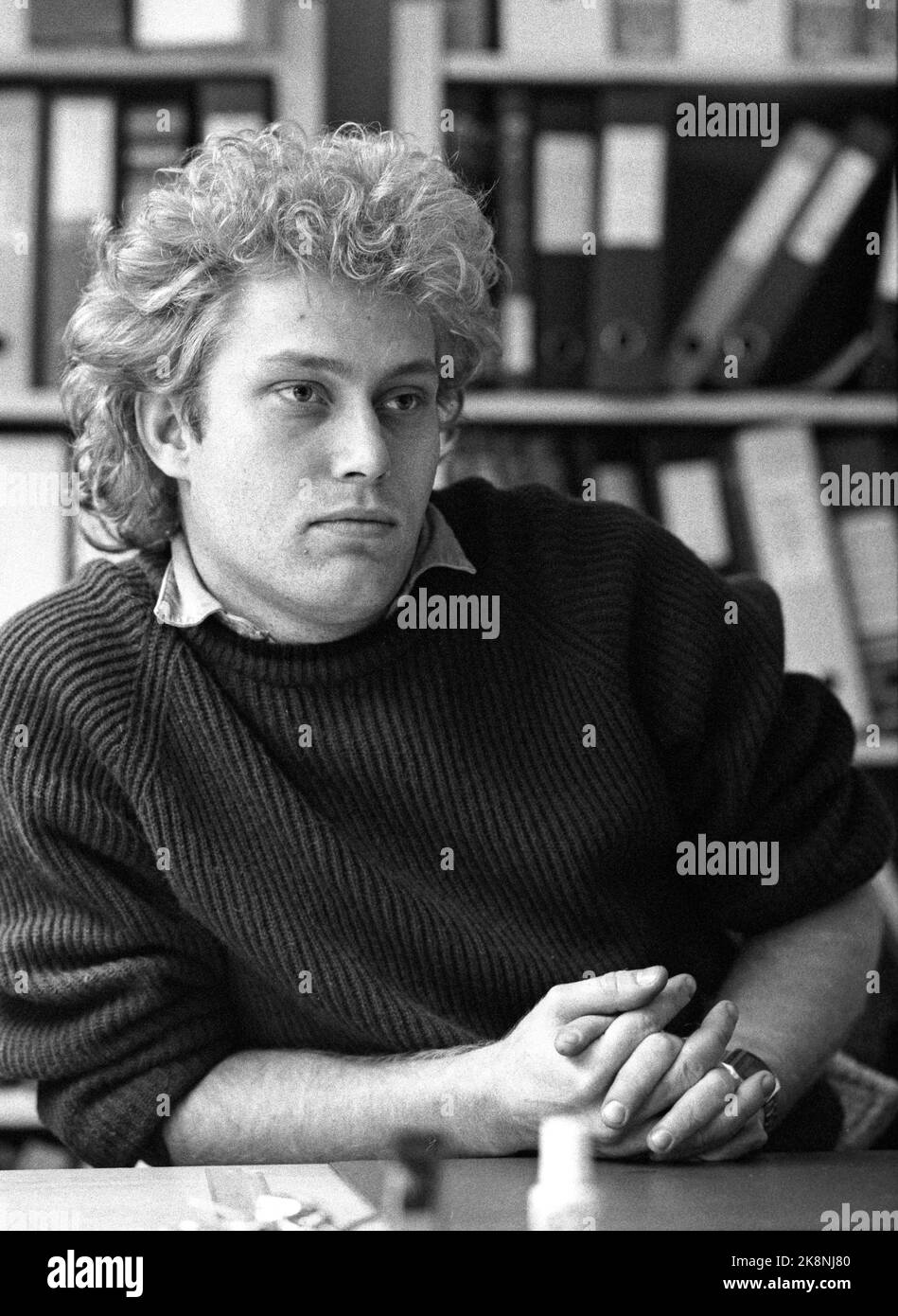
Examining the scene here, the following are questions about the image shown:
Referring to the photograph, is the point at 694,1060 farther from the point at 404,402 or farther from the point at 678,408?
the point at 678,408

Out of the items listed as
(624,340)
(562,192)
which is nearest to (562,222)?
(562,192)

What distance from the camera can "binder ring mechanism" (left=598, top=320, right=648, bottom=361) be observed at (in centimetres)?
201

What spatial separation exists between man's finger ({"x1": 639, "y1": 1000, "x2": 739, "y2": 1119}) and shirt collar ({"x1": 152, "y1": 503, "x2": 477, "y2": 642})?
0.41 metres

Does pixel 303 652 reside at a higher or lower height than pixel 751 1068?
higher

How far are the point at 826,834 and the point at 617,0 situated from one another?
4.24ft

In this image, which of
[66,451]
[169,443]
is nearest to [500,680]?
[169,443]

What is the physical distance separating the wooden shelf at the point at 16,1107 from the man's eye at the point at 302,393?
1.19 metres

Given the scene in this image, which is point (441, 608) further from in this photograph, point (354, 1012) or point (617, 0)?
point (617, 0)

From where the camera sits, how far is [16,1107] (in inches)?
78.5

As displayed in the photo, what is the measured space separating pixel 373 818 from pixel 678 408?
1013 mm

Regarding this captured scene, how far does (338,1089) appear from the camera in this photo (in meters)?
1.14

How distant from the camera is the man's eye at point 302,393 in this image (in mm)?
1152

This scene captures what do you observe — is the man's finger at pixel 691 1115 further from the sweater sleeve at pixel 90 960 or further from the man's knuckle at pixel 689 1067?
the sweater sleeve at pixel 90 960

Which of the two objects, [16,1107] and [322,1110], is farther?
[16,1107]
